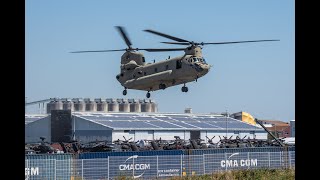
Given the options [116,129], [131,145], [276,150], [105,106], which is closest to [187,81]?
[131,145]

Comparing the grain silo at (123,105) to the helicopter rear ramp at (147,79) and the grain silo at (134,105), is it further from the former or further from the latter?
the helicopter rear ramp at (147,79)

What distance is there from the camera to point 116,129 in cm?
6588

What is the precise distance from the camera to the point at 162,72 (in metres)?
54.0

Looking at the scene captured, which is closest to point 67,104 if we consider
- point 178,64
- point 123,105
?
point 123,105

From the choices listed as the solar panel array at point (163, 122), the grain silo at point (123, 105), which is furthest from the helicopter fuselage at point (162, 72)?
the grain silo at point (123, 105)

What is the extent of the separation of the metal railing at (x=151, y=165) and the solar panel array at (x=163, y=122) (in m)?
39.5

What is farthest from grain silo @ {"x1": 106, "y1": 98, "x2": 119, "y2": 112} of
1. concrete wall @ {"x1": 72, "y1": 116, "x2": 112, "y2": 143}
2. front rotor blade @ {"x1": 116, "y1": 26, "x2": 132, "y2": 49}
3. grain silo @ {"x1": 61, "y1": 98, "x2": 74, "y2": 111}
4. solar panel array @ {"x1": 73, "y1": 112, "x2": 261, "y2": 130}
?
front rotor blade @ {"x1": 116, "y1": 26, "x2": 132, "y2": 49}

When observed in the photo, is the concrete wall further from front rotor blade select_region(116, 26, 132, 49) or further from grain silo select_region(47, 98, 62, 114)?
grain silo select_region(47, 98, 62, 114)

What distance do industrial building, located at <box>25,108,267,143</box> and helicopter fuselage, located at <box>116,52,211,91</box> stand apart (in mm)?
10395

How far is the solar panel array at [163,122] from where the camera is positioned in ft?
230

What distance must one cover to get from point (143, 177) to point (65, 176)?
10.0 ft

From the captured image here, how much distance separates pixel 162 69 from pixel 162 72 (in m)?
0.45
